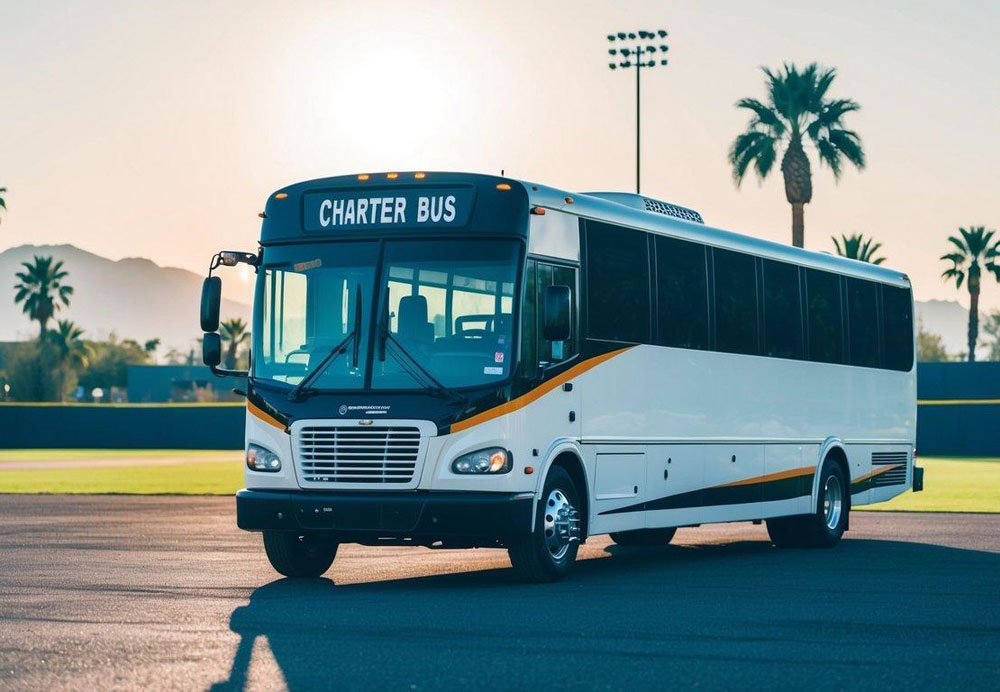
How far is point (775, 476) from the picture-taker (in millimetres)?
19750

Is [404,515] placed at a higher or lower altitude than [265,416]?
lower

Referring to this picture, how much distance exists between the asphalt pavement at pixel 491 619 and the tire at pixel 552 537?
20 centimetres

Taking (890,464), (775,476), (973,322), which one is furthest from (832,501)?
(973,322)

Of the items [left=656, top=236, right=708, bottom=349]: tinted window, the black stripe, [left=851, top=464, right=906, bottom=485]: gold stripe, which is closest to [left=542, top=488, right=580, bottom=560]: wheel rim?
the black stripe

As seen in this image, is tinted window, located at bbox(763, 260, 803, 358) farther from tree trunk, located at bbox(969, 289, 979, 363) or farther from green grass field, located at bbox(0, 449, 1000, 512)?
tree trunk, located at bbox(969, 289, 979, 363)

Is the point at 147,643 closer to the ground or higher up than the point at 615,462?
closer to the ground

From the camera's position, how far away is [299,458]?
572 inches

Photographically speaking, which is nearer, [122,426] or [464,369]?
[464,369]

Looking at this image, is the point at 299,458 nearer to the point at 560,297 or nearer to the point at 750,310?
the point at 560,297

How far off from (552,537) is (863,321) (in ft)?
29.5

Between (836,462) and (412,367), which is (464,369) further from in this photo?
(836,462)

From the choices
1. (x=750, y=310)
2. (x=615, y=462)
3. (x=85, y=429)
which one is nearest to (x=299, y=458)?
(x=615, y=462)

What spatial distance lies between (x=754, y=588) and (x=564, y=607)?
2473 mm

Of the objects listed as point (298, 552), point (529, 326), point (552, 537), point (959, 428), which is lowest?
point (298, 552)
